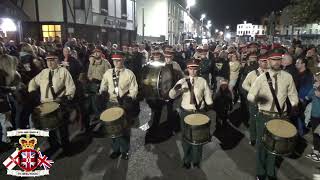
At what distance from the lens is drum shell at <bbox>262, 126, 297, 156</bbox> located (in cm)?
453

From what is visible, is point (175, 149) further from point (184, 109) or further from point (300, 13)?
point (300, 13)

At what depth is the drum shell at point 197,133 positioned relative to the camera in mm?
5031

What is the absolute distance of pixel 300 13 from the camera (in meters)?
20.7

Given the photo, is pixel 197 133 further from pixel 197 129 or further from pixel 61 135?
pixel 61 135

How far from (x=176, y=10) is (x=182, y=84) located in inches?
2207

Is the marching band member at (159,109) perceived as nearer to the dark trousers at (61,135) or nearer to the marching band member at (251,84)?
the dark trousers at (61,135)

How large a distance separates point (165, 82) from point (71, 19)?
53.9ft

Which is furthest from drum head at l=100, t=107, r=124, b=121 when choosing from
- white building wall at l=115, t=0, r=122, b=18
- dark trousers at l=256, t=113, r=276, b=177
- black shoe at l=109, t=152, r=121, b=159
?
white building wall at l=115, t=0, r=122, b=18

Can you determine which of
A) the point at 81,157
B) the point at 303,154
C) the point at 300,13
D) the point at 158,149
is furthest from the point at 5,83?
the point at 300,13

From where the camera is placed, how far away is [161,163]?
596cm

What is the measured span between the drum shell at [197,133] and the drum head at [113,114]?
49.2 inches

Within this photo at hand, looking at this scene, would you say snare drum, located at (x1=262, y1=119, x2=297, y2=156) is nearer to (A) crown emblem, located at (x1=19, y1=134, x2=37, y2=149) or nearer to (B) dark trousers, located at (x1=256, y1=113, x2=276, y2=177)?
(B) dark trousers, located at (x1=256, y1=113, x2=276, y2=177)

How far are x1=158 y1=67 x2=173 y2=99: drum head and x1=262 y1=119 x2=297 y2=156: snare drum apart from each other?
356 cm

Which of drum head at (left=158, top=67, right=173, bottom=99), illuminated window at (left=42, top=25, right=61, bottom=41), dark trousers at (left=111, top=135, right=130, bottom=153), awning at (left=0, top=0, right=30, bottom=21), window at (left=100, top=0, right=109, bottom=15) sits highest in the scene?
window at (left=100, top=0, right=109, bottom=15)
